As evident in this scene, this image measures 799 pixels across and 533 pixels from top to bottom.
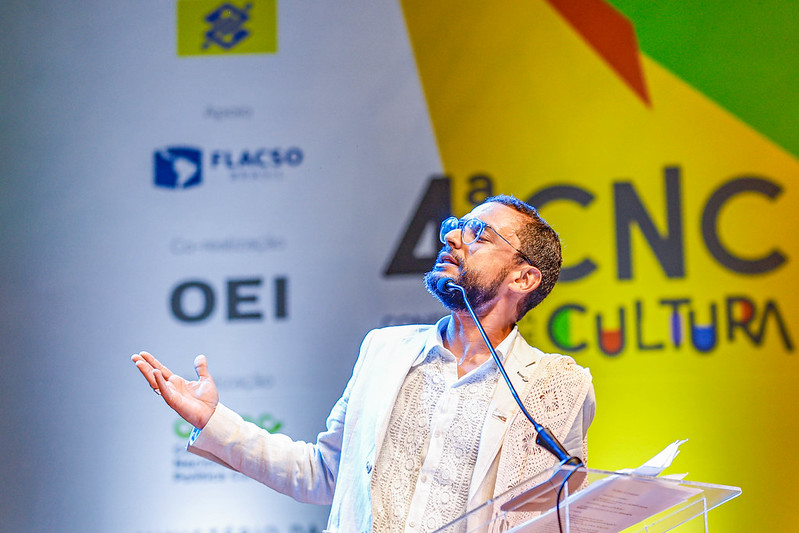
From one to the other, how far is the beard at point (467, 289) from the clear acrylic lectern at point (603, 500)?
81 cm

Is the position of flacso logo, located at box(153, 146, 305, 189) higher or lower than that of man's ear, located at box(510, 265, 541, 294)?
higher

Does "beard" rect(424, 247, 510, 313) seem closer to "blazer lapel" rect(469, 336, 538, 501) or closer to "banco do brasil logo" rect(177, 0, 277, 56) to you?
"blazer lapel" rect(469, 336, 538, 501)

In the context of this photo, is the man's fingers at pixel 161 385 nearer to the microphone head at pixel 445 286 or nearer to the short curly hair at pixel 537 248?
the microphone head at pixel 445 286

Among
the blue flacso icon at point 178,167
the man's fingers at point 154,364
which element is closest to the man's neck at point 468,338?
the man's fingers at point 154,364

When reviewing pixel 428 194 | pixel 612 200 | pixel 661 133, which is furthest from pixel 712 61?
pixel 428 194

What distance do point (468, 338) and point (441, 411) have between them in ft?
0.85

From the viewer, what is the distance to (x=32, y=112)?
3.85 metres

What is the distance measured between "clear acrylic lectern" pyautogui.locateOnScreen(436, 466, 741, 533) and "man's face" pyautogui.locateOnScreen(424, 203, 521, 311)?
84 cm

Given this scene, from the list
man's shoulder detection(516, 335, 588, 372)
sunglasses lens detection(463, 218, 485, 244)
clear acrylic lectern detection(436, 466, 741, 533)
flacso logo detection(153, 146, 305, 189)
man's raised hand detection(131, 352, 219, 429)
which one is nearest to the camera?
clear acrylic lectern detection(436, 466, 741, 533)

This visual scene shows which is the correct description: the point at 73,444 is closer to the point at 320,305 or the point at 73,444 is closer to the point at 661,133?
the point at 320,305

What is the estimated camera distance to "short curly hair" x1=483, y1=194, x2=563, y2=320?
2.57 meters

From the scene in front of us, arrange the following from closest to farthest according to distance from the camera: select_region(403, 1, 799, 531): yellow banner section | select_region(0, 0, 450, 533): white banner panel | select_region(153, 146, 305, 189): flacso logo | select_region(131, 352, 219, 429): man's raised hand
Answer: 1. select_region(131, 352, 219, 429): man's raised hand
2. select_region(403, 1, 799, 531): yellow banner section
3. select_region(0, 0, 450, 533): white banner panel
4. select_region(153, 146, 305, 189): flacso logo

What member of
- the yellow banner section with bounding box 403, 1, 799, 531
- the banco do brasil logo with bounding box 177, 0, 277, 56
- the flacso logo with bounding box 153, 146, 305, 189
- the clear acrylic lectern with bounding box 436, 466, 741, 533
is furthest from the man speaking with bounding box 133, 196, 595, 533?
the banco do brasil logo with bounding box 177, 0, 277, 56

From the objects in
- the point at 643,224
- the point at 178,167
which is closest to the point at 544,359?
the point at 643,224
